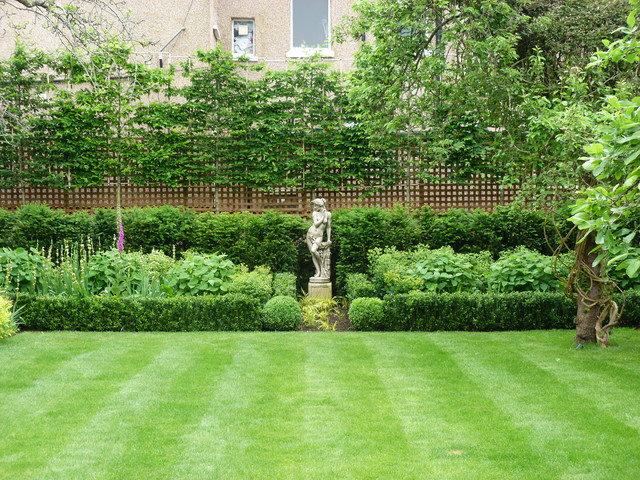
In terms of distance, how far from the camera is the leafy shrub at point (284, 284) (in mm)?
10562

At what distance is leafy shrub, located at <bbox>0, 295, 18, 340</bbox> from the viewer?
27.0 feet

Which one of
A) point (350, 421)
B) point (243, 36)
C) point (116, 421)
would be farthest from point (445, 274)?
point (243, 36)

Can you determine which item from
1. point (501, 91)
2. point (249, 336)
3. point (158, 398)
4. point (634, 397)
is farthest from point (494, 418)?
point (501, 91)

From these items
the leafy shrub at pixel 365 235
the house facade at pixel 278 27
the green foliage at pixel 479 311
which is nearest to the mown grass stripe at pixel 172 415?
Answer: the green foliage at pixel 479 311

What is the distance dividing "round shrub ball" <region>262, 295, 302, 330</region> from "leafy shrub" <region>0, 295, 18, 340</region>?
332cm

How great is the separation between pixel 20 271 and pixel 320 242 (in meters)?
4.97

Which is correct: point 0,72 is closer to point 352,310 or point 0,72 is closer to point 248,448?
point 352,310

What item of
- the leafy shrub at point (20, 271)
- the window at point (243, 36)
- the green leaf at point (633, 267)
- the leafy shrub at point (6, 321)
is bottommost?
the leafy shrub at point (6, 321)

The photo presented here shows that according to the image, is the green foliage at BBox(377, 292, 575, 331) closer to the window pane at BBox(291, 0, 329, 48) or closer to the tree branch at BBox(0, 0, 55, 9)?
the tree branch at BBox(0, 0, 55, 9)

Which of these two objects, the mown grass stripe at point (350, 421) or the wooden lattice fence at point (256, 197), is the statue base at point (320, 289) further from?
the mown grass stripe at point (350, 421)

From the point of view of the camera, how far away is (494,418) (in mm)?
5324

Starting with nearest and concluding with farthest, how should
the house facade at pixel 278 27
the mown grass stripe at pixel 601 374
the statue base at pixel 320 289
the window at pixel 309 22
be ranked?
the mown grass stripe at pixel 601 374 → the statue base at pixel 320 289 → the house facade at pixel 278 27 → the window at pixel 309 22

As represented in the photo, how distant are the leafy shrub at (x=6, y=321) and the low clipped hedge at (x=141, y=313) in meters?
0.48

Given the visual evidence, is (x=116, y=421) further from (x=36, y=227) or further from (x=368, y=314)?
(x=36, y=227)
